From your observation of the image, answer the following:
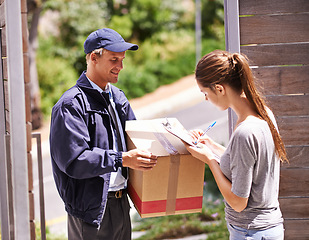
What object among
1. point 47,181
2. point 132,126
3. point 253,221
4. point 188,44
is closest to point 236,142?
point 253,221

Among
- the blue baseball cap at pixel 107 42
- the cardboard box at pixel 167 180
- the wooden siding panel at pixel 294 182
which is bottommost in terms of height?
the wooden siding panel at pixel 294 182

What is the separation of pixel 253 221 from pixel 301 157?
98 centimetres

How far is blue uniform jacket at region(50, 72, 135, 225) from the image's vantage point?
A: 233 centimetres

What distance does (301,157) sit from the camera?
2.94m

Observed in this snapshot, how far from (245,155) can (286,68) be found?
109 cm

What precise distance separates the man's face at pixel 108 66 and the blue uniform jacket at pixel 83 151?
98 millimetres

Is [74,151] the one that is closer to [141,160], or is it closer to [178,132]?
[141,160]

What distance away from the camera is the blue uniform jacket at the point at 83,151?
2332 millimetres

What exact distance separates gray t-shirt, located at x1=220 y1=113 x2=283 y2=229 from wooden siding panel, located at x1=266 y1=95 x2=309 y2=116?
32.9 inches

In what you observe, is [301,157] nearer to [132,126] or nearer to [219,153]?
[219,153]

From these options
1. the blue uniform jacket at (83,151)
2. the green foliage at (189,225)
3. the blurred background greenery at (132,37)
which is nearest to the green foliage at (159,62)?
Answer: the blurred background greenery at (132,37)

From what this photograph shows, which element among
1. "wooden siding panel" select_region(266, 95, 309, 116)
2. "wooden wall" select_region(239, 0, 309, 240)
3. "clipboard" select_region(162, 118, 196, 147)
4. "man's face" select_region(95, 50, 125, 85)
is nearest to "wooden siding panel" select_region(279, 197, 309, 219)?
"wooden wall" select_region(239, 0, 309, 240)

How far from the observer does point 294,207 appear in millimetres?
2975

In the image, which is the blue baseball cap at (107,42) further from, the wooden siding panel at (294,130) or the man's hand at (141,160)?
the wooden siding panel at (294,130)
